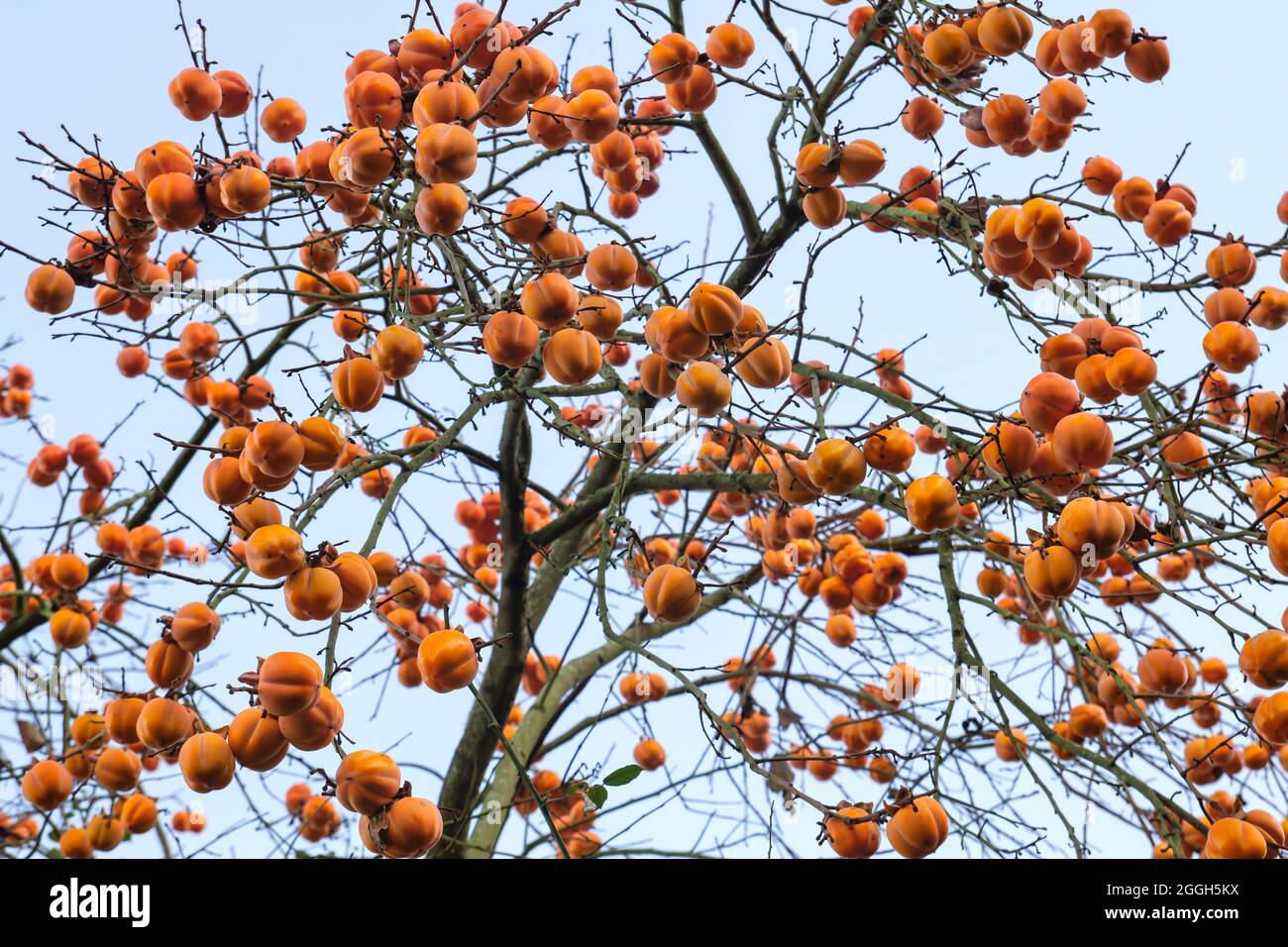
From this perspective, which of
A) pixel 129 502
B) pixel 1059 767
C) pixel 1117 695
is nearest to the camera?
pixel 1059 767

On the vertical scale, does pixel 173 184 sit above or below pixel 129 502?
below

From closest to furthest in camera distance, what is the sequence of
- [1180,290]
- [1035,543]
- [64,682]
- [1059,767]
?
[1035,543] < [1059,767] < [1180,290] < [64,682]

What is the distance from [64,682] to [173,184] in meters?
2.52

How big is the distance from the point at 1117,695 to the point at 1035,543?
4.85 ft

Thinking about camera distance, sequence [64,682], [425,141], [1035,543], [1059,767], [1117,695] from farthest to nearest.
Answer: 1. [64,682]
2. [1117,695]
3. [1059,767]
4. [1035,543]
5. [425,141]

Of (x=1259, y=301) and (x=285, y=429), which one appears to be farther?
(x=1259, y=301)

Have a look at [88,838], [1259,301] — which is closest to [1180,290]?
[1259,301]

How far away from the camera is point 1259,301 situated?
278 cm

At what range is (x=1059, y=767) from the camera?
2.75m
